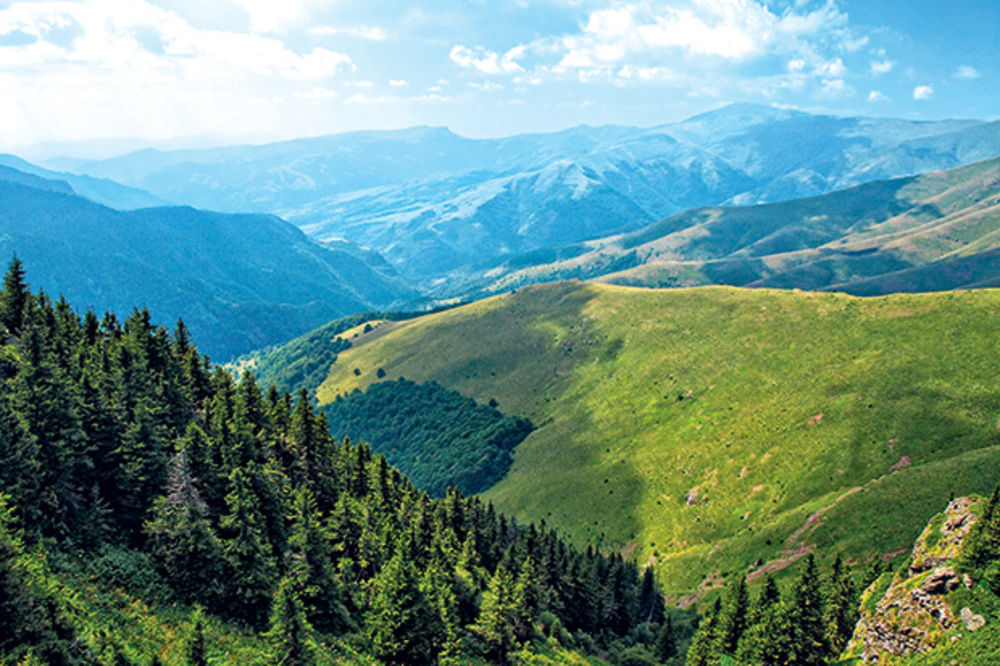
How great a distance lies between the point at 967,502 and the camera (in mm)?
50406

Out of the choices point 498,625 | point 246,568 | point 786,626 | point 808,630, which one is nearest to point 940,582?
point 808,630

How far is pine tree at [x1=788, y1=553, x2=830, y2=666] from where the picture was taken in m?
46.6

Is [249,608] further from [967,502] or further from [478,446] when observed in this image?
[478,446]

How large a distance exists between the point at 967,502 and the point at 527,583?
4155cm

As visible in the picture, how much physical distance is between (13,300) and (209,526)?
163 ft

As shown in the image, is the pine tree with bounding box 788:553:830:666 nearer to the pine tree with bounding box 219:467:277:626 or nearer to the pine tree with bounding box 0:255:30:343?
the pine tree with bounding box 219:467:277:626

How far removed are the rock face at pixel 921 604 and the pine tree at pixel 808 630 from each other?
311 cm

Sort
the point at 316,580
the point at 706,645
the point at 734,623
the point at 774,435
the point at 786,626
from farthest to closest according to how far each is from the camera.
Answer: the point at 774,435 → the point at 706,645 → the point at 734,623 → the point at 786,626 → the point at 316,580

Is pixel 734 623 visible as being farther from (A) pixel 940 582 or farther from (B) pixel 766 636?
(A) pixel 940 582

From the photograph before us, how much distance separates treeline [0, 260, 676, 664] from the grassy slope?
36.5 meters

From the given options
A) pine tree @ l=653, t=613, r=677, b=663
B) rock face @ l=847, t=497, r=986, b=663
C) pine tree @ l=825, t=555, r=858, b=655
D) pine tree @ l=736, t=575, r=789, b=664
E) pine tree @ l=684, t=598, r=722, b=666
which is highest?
rock face @ l=847, t=497, r=986, b=663

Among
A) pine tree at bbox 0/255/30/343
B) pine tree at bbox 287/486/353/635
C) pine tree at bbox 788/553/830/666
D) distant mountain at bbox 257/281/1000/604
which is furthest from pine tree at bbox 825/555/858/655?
pine tree at bbox 0/255/30/343

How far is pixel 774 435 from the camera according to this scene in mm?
113688

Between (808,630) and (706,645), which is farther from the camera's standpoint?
(706,645)
